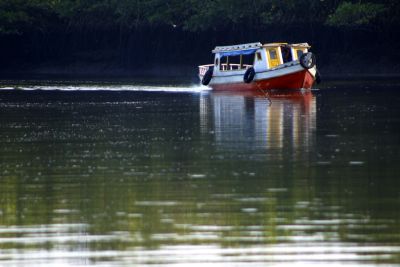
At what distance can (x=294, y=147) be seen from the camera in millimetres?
24438

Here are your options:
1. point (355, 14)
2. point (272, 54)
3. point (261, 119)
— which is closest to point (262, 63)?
point (272, 54)

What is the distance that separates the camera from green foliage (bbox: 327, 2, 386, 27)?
7088cm

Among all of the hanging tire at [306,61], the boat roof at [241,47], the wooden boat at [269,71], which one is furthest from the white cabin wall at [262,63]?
the hanging tire at [306,61]

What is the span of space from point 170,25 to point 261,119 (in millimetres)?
48295

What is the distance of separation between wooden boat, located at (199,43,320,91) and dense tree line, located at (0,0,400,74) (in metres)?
17.3

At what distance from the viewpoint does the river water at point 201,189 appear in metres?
13.7

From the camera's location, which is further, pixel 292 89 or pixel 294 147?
pixel 292 89

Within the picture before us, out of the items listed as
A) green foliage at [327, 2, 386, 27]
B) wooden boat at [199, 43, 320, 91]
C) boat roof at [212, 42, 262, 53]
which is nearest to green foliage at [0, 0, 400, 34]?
green foliage at [327, 2, 386, 27]

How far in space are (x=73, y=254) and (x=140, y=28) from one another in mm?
69665

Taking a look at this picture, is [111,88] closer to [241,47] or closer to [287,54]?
[241,47]

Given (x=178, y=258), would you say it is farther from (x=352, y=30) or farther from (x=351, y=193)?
(x=352, y=30)

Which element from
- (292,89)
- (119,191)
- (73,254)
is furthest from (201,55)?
(73,254)

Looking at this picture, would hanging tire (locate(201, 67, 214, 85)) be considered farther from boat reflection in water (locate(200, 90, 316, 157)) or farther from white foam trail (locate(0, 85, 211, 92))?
boat reflection in water (locate(200, 90, 316, 157))

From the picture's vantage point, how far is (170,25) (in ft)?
266
